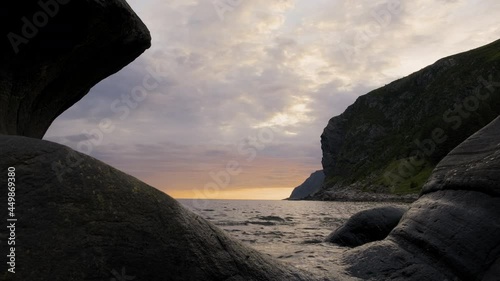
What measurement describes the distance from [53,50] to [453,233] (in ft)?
29.8

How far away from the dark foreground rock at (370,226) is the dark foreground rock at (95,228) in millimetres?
8968

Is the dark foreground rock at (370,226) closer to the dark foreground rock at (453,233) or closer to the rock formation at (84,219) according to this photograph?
the dark foreground rock at (453,233)

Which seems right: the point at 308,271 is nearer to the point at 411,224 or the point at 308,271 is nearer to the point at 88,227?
the point at 411,224

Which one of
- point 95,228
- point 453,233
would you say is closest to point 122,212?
point 95,228

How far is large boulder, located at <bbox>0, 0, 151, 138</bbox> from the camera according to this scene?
23.7 feet

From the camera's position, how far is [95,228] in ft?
16.3

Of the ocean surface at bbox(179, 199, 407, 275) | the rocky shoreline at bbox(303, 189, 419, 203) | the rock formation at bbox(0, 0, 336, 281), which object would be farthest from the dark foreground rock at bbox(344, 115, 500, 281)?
the rocky shoreline at bbox(303, 189, 419, 203)

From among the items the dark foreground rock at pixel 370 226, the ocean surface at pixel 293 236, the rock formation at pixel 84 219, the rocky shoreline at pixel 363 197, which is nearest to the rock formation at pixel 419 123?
the rocky shoreline at pixel 363 197

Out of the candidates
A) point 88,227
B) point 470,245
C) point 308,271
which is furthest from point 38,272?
point 470,245

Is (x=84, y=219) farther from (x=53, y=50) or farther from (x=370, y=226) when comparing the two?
(x=370, y=226)

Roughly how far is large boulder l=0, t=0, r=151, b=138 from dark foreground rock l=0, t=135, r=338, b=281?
3.14 meters

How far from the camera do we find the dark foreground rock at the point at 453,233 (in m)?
6.98

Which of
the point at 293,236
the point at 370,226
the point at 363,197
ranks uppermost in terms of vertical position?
the point at 370,226

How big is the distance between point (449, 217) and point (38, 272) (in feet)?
24.3
